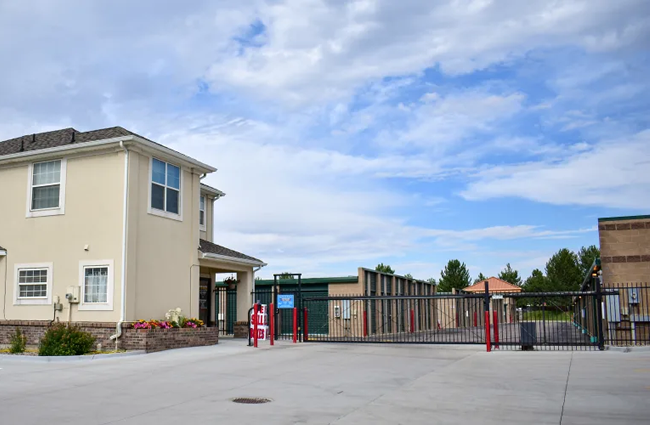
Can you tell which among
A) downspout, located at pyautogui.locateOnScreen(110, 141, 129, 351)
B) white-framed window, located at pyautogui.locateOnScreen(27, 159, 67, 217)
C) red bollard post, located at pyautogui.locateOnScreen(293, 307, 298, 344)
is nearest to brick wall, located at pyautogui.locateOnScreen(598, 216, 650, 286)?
red bollard post, located at pyautogui.locateOnScreen(293, 307, 298, 344)

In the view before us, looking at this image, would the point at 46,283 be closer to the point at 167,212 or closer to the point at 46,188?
the point at 46,188

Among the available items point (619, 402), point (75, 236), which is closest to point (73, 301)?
point (75, 236)

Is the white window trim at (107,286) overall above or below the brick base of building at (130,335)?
above

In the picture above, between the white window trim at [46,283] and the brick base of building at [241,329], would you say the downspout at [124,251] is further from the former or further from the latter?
the brick base of building at [241,329]

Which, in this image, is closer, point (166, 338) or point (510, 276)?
point (166, 338)

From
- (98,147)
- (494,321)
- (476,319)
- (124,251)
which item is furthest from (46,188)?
(476,319)

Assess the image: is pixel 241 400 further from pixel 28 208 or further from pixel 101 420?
pixel 28 208

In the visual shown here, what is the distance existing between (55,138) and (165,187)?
167 inches

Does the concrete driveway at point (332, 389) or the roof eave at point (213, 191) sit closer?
the concrete driveway at point (332, 389)

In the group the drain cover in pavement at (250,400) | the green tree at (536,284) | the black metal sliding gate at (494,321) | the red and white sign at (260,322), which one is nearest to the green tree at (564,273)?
the green tree at (536,284)

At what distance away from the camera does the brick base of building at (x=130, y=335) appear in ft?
60.0

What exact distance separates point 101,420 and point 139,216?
11.2m

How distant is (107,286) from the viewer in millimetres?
18891

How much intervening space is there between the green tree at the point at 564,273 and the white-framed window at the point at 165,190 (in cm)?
7027
